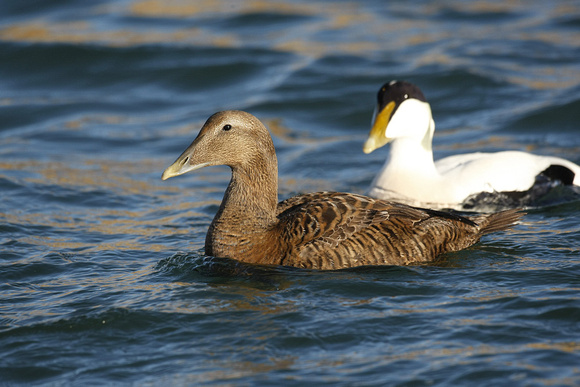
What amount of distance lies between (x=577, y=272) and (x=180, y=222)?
3.51 m

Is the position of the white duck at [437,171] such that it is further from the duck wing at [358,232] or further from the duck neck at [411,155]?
the duck wing at [358,232]

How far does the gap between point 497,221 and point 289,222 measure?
168 centimetres

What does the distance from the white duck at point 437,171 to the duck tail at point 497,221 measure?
4.21 ft

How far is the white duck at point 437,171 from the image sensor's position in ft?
25.8

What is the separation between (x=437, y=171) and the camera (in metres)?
8.29

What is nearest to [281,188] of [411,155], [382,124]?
[382,124]

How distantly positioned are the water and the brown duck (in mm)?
122

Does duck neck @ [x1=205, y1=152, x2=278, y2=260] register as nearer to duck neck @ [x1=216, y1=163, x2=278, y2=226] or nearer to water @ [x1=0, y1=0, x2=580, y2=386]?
duck neck @ [x1=216, y1=163, x2=278, y2=226]

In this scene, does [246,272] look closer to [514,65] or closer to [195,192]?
[195,192]

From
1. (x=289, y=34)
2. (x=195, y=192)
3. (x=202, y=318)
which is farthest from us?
(x=289, y=34)

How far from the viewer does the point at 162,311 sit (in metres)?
5.30

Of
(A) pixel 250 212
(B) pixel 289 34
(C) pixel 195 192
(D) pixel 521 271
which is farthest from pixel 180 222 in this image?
(B) pixel 289 34

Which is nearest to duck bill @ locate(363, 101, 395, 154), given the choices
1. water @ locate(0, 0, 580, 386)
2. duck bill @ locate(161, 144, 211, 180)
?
water @ locate(0, 0, 580, 386)

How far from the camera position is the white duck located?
25.8 feet
